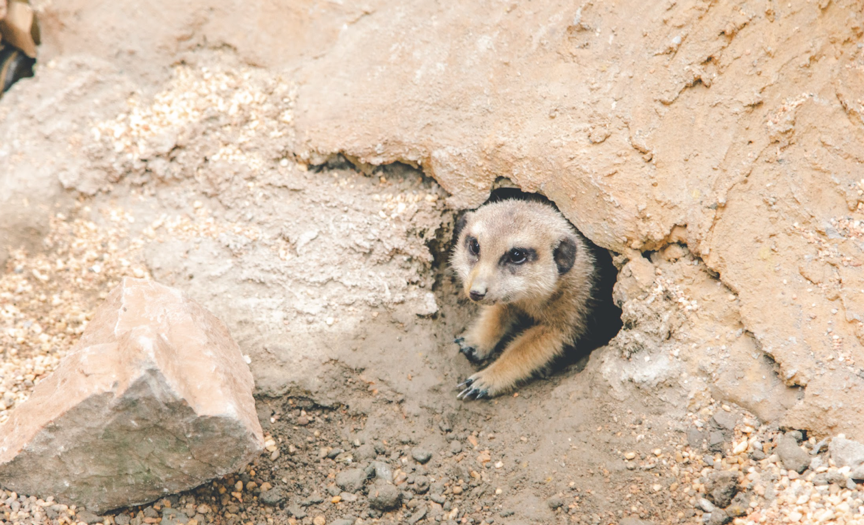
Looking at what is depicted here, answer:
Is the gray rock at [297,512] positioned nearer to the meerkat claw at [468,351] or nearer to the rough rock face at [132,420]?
the rough rock face at [132,420]

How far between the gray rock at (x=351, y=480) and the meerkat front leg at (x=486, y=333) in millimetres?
1340

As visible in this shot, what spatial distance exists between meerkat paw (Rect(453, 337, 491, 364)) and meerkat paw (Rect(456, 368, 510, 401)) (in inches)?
13.1

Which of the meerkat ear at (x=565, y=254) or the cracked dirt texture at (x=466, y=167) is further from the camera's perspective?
the meerkat ear at (x=565, y=254)

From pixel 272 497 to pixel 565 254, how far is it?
2228 mm

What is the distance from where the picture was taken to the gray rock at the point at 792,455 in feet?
9.88

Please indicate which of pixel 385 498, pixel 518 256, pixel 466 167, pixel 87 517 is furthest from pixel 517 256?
pixel 87 517

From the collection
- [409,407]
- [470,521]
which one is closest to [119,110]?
[409,407]

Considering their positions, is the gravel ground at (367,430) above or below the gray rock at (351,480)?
above

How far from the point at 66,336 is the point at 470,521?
2.52 m

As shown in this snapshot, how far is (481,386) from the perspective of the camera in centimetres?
416

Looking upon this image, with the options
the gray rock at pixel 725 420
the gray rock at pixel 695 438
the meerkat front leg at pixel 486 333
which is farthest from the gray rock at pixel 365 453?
the gray rock at pixel 725 420

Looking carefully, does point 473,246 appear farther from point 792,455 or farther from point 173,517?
point 173,517

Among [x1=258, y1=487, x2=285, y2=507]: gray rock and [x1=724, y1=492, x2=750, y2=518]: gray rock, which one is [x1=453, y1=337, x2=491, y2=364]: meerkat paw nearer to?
[x1=258, y1=487, x2=285, y2=507]: gray rock

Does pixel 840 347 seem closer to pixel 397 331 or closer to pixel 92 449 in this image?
pixel 397 331
